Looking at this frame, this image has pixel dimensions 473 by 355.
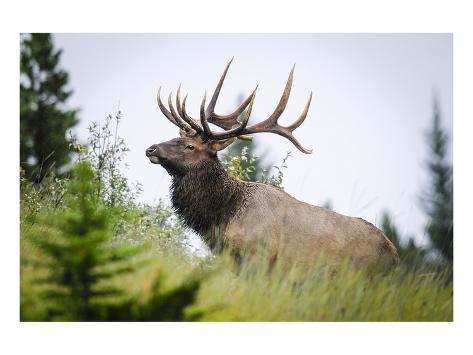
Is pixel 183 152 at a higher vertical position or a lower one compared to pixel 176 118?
lower

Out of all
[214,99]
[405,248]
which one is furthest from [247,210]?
[405,248]

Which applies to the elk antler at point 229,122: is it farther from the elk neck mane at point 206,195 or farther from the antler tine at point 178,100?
the elk neck mane at point 206,195

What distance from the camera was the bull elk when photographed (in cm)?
496

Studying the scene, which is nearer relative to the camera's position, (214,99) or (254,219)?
(254,219)

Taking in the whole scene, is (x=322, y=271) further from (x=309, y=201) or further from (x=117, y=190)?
(x=117, y=190)

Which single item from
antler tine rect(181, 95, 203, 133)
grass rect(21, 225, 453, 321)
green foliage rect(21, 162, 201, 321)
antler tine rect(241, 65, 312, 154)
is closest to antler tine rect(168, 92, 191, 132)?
antler tine rect(181, 95, 203, 133)

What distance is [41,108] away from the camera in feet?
19.8

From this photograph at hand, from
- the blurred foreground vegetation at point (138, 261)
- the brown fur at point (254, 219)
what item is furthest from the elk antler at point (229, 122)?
the blurred foreground vegetation at point (138, 261)

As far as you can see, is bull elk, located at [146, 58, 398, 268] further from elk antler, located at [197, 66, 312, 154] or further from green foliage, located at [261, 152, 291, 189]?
green foliage, located at [261, 152, 291, 189]

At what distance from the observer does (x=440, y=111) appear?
17.2 feet

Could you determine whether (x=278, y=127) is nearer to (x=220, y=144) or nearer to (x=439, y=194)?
(x=220, y=144)

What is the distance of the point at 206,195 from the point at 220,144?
1.60 ft

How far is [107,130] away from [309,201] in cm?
209

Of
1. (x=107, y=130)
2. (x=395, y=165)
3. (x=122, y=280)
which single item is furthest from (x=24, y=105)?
(x=395, y=165)
